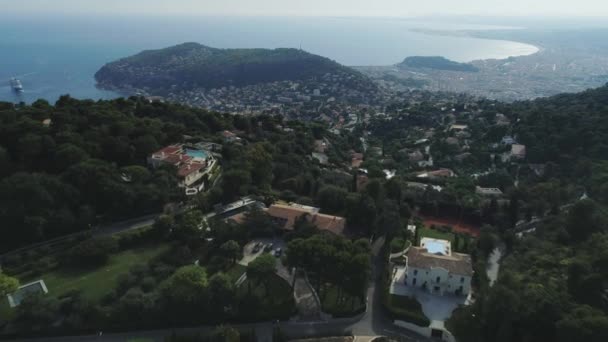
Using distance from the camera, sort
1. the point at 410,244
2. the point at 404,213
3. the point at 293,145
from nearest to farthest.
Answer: the point at 410,244, the point at 404,213, the point at 293,145

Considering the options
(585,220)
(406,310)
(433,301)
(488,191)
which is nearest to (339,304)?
(406,310)

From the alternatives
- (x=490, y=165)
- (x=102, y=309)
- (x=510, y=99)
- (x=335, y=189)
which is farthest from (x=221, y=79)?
(x=102, y=309)

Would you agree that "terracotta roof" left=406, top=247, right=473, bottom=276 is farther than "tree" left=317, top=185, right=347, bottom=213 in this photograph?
No

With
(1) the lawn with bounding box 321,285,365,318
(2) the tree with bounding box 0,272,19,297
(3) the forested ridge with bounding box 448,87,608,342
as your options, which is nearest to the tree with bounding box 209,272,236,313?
(1) the lawn with bounding box 321,285,365,318

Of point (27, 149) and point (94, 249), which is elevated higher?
point (27, 149)

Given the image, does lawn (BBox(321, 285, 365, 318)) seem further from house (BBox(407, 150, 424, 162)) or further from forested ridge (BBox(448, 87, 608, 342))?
house (BBox(407, 150, 424, 162))

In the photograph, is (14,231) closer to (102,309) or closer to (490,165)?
(102,309)
